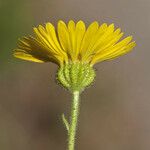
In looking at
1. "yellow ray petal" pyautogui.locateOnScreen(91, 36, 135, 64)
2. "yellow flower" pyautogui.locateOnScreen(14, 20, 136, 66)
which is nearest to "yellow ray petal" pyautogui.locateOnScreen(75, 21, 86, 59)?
"yellow flower" pyautogui.locateOnScreen(14, 20, 136, 66)

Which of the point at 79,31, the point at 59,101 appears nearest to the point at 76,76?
the point at 79,31

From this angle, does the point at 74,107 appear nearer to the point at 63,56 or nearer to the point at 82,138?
the point at 63,56

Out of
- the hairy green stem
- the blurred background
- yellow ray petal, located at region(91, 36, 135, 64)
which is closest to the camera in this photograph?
the hairy green stem

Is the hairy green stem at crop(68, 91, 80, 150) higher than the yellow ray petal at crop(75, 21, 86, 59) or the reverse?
the reverse

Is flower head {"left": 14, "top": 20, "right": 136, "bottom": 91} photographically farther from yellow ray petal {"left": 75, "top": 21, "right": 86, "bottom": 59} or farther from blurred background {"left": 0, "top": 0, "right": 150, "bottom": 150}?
blurred background {"left": 0, "top": 0, "right": 150, "bottom": 150}

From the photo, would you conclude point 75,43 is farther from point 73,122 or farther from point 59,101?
point 59,101

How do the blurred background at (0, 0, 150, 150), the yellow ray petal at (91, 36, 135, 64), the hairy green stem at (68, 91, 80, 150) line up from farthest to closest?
the blurred background at (0, 0, 150, 150), the yellow ray petal at (91, 36, 135, 64), the hairy green stem at (68, 91, 80, 150)

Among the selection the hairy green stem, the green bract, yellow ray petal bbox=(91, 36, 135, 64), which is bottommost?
the hairy green stem

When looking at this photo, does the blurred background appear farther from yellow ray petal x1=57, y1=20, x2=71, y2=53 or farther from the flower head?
yellow ray petal x1=57, y1=20, x2=71, y2=53

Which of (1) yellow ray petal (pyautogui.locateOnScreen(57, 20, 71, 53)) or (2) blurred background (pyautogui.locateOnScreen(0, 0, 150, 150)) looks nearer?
(1) yellow ray petal (pyautogui.locateOnScreen(57, 20, 71, 53))

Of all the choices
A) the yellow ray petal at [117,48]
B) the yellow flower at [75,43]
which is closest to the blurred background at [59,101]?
the yellow flower at [75,43]
